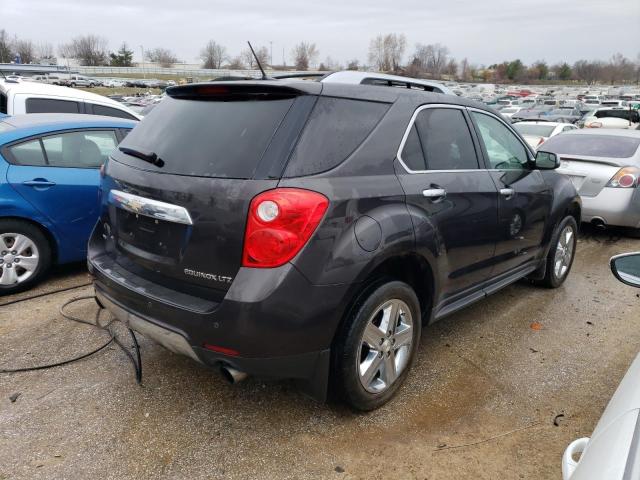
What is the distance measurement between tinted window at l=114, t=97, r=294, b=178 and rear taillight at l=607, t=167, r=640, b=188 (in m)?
5.64

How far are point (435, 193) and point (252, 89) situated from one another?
1196 millimetres

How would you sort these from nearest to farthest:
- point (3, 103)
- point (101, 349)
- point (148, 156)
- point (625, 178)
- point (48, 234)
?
point (148, 156) < point (101, 349) < point (48, 234) < point (625, 178) < point (3, 103)

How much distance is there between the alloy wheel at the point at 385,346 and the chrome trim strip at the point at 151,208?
1.09 metres

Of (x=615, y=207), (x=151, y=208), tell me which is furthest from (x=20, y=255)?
(x=615, y=207)

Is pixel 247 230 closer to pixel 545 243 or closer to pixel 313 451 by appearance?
pixel 313 451

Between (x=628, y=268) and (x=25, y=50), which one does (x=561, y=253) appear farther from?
(x=25, y=50)

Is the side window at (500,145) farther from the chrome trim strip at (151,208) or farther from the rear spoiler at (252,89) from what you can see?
the chrome trim strip at (151,208)

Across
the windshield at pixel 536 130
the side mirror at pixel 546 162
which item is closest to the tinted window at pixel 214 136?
the side mirror at pixel 546 162

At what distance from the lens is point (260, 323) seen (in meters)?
2.28

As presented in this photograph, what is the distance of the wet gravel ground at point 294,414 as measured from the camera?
2492 millimetres

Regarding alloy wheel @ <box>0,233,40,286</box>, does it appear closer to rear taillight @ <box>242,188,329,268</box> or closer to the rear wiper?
the rear wiper

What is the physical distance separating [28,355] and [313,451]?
2095 millimetres

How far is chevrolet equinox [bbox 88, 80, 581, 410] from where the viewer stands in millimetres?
2318

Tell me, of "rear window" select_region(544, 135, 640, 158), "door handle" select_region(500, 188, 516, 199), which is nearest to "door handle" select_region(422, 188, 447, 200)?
"door handle" select_region(500, 188, 516, 199)
